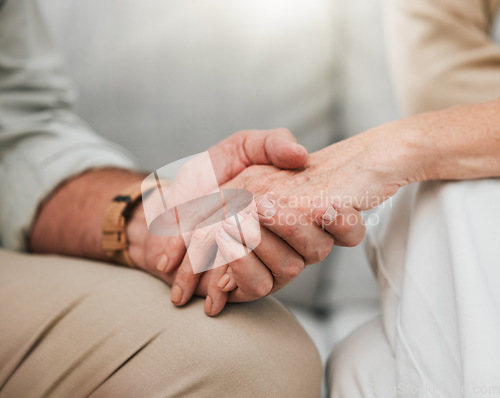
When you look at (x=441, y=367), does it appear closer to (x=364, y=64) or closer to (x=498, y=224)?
(x=498, y=224)

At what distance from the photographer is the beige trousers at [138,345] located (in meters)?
0.38

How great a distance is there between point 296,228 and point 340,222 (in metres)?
0.05

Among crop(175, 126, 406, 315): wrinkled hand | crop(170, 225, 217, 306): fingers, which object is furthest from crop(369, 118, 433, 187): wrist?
crop(170, 225, 217, 306): fingers

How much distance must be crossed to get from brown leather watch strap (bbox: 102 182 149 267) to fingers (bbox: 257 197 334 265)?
9.1 inches

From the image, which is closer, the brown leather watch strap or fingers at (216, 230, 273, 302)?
fingers at (216, 230, 273, 302)

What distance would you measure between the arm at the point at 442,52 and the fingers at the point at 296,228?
33cm

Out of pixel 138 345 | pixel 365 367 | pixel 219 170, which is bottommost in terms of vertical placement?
pixel 365 367

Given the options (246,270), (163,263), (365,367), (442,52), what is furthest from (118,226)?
(442,52)

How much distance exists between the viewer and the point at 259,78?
2.61 feet

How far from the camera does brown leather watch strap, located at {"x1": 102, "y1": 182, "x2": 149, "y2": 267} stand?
53cm

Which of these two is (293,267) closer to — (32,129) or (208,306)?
(208,306)

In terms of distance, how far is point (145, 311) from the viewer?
0.42m

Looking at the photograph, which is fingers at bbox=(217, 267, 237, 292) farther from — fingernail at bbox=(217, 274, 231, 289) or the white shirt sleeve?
the white shirt sleeve

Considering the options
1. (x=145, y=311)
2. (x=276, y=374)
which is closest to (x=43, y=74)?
(x=145, y=311)
